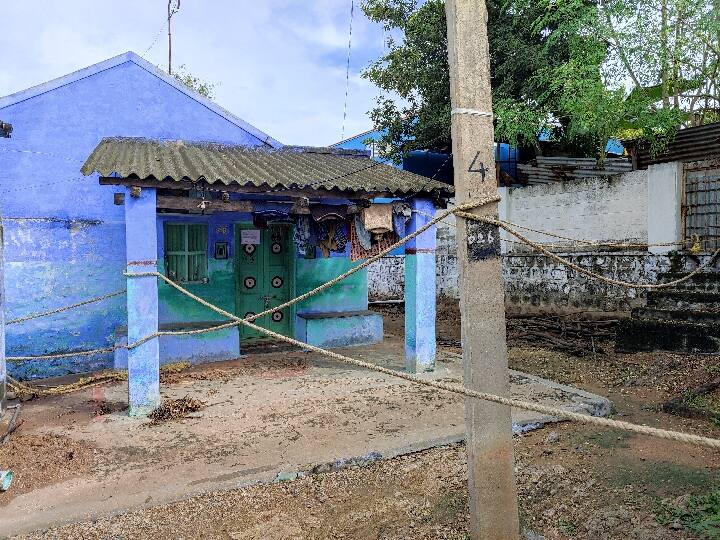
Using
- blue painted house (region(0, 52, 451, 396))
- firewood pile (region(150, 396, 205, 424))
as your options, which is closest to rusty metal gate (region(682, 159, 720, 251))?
blue painted house (region(0, 52, 451, 396))

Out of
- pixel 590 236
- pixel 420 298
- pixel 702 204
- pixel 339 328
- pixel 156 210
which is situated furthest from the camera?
pixel 590 236

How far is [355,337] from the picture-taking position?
34.4ft

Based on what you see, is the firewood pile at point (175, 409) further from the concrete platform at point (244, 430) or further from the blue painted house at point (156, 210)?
the blue painted house at point (156, 210)

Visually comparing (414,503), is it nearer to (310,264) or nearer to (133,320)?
(133,320)

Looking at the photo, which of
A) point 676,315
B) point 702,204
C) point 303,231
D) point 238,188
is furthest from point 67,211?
point 702,204

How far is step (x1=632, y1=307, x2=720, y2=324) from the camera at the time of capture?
8406mm

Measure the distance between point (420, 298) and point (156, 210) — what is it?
4.05 metres

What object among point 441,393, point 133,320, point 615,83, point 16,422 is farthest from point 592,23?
point 16,422

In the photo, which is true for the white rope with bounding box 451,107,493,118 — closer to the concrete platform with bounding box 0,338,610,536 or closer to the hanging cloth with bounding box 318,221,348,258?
the concrete platform with bounding box 0,338,610,536

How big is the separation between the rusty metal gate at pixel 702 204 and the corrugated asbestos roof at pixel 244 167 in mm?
5358

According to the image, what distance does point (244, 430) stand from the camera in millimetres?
5691

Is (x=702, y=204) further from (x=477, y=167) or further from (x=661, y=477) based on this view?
(x=477, y=167)

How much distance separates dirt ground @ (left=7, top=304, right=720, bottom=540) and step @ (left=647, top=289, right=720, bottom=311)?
3.78 meters

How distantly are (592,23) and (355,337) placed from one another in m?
9.19
